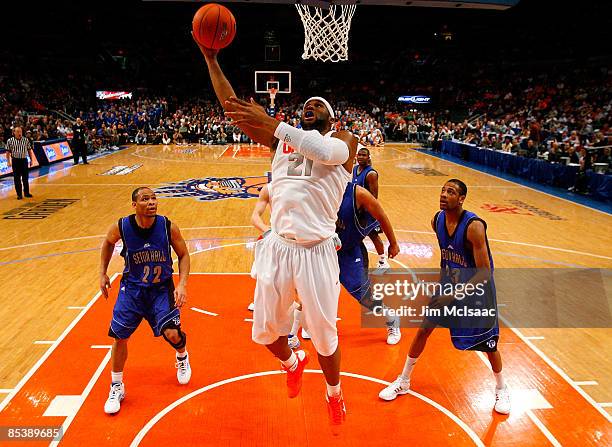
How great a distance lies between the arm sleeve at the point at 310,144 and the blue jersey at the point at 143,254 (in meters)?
1.69

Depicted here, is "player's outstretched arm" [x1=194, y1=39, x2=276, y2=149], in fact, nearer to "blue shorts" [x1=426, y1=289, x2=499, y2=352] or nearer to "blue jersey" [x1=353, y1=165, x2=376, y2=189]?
"blue shorts" [x1=426, y1=289, x2=499, y2=352]

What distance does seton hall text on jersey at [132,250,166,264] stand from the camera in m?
3.83

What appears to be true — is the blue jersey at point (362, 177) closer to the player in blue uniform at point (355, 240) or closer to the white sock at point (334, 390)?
the player in blue uniform at point (355, 240)

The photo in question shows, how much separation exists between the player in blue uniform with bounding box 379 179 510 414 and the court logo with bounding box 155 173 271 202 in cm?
869

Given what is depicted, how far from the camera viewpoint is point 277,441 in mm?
3352

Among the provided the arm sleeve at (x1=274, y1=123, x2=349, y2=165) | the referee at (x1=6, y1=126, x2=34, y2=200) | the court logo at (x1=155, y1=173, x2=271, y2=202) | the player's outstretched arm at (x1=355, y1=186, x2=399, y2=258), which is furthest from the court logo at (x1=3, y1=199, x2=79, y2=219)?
the arm sleeve at (x1=274, y1=123, x2=349, y2=165)

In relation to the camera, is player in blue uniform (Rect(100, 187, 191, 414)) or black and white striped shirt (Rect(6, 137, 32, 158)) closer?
player in blue uniform (Rect(100, 187, 191, 414))

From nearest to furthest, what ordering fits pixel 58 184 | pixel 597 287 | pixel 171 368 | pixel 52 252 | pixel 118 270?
pixel 171 368 → pixel 597 287 → pixel 118 270 → pixel 52 252 → pixel 58 184

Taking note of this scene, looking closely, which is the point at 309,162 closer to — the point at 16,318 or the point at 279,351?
the point at 279,351

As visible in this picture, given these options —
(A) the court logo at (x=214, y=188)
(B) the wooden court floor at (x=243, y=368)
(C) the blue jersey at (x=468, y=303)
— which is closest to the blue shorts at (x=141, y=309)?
(B) the wooden court floor at (x=243, y=368)

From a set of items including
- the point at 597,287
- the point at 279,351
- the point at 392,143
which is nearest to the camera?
the point at 279,351

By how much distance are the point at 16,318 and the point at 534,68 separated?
35.8 metres

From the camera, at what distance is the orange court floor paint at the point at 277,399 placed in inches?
135

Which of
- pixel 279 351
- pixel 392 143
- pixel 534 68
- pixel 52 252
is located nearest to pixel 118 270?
pixel 52 252
